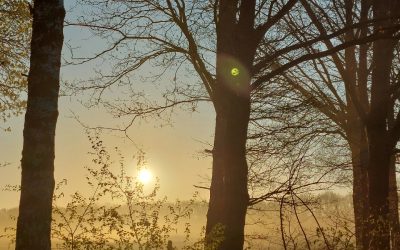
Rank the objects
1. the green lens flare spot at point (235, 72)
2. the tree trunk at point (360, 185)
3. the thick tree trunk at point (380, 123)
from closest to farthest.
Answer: the green lens flare spot at point (235, 72)
the thick tree trunk at point (380, 123)
the tree trunk at point (360, 185)

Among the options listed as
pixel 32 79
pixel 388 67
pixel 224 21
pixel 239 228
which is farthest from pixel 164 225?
pixel 388 67

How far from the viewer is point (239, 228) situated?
6.37 meters

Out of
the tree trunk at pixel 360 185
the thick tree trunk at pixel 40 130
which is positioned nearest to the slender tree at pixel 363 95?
the tree trunk at pixel 360 185

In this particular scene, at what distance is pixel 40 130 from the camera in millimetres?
5539

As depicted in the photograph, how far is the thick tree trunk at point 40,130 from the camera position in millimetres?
5371

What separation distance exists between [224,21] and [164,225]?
5084 millimetres

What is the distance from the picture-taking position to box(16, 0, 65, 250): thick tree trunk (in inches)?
211

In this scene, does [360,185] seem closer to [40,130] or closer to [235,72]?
[235,72]

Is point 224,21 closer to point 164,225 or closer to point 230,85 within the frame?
point 230,85

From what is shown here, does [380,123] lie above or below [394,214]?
above

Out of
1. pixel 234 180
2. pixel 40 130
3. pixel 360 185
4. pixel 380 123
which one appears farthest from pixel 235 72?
pixel 360 185

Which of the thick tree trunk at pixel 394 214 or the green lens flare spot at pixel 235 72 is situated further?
the thick tree trunk at pixel 394 214

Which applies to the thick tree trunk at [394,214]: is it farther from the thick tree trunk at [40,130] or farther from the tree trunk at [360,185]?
the thick tree trunk at [40,130]

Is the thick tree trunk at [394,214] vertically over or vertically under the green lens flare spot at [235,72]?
under
